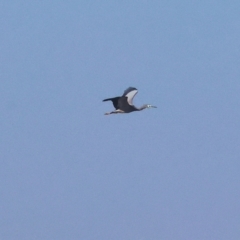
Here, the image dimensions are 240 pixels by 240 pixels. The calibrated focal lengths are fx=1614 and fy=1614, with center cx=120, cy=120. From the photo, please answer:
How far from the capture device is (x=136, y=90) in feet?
353

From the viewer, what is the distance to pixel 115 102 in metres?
108

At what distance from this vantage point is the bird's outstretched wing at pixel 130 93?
107125mm

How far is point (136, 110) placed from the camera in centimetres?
10938

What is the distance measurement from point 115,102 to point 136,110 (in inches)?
87.4

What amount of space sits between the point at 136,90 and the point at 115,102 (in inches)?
63.9

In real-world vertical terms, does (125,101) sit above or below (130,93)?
below

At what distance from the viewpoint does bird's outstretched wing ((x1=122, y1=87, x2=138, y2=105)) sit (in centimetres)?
10712

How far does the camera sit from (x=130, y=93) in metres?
107

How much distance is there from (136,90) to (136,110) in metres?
2.24
